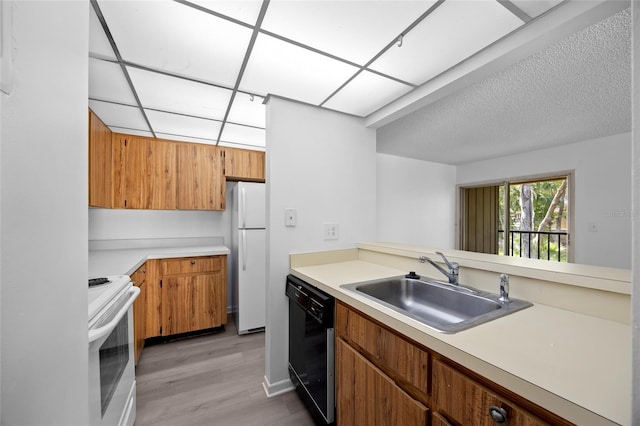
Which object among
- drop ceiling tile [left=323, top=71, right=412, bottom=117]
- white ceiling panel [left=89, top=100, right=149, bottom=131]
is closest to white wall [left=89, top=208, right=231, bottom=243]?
white ceiling panel [left=89, top=100, right=149, bottom=131]

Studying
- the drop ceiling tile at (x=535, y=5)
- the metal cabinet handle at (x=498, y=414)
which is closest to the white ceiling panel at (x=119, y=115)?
the drop ceiling tile at (x=535, y=5)

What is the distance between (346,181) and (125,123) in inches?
85.8

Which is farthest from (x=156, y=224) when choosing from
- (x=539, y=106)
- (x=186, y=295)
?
(x=539, y=106)

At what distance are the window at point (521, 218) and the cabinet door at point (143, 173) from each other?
4.71m

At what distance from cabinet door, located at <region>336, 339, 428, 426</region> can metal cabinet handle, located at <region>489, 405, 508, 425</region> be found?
0.24 m

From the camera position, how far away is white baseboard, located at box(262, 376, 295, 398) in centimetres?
176

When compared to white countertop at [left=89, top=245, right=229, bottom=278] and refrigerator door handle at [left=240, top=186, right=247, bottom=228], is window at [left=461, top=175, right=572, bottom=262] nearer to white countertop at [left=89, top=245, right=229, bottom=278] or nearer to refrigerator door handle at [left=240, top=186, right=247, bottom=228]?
refrigerator door handle at [left=240, top=186, right=247, bottom=228]

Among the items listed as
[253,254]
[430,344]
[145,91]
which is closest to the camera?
[430,344]

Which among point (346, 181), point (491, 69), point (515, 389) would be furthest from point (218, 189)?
point (515, 389)

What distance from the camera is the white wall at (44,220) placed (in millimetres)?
330

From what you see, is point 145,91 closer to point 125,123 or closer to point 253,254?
point 125,123

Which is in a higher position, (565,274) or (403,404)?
(565,274)

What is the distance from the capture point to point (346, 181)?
2.13 m

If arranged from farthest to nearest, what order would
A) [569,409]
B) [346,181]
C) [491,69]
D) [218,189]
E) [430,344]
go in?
[218,189] < [346,181] < [491,69] < [430,344] < [569,409]
